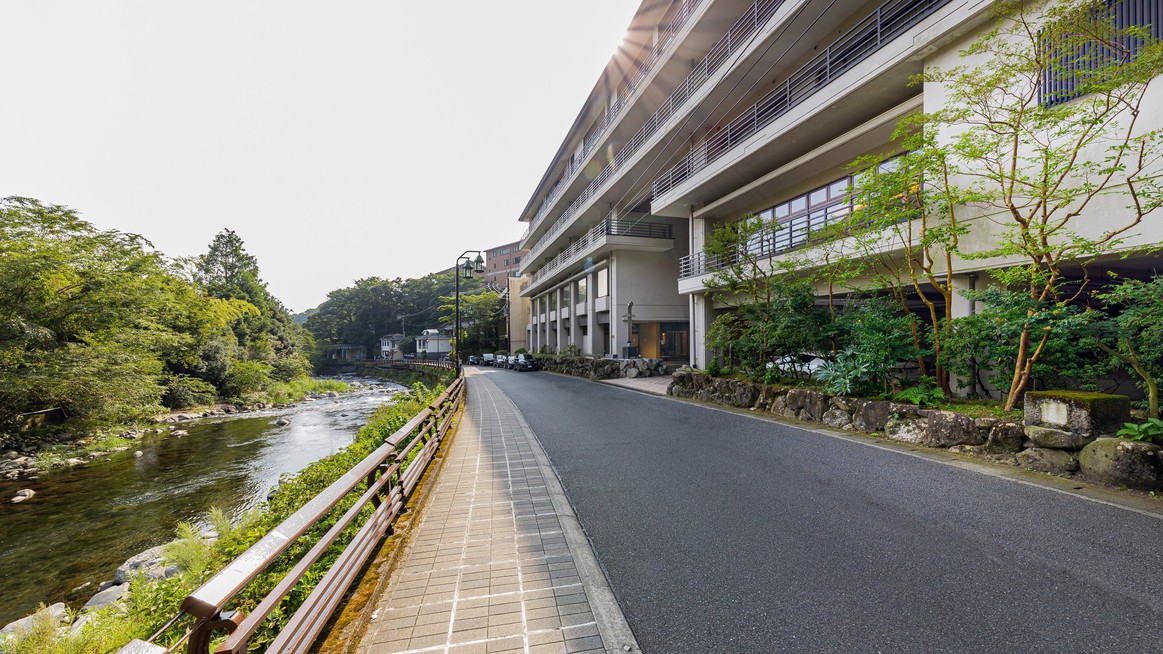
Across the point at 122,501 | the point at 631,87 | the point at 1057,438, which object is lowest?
the point at 122,501

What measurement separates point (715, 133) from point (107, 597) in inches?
800

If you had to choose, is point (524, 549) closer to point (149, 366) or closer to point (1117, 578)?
point (1117, 578)

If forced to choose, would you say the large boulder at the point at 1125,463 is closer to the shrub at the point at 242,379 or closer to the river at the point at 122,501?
the river at the point at 122,501

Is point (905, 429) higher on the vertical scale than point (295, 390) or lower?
higher

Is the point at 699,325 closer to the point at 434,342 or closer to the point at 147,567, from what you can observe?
the point at 147,567

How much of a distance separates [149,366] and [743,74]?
22917 mm

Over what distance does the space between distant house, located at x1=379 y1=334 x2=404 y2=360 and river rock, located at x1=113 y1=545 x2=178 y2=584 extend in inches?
2453

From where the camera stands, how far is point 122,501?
9422 millimetres

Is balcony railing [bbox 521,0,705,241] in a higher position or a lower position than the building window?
higher

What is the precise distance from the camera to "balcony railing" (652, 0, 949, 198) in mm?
9977

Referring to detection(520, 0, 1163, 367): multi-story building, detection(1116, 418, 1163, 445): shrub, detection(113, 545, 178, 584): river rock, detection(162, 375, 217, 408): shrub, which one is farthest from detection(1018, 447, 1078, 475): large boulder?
detection(162, 375, 217, 408): shrub

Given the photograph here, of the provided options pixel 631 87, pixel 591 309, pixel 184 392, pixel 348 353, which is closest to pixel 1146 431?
pixel 631 87

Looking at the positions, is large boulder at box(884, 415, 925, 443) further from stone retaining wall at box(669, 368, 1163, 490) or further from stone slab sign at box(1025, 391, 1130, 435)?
stone slab sign at box(1025, 391, 1130, 435)

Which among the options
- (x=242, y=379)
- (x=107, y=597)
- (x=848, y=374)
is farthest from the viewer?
(x=242, y=379)
